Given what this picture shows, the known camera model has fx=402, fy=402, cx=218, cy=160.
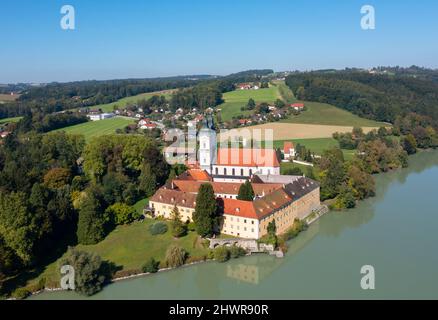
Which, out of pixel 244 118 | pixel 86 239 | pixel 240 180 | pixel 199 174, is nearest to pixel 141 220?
pixel 86 239

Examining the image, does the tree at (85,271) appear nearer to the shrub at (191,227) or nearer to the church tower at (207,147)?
the shrub at (191,227)

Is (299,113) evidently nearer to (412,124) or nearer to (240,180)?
(412,124)

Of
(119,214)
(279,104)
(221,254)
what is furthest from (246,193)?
(279,104)

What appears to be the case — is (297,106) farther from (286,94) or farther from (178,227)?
(178,227)

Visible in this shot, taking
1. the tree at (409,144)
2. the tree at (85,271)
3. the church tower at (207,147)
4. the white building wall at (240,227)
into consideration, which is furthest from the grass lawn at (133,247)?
the tree at (409,144)

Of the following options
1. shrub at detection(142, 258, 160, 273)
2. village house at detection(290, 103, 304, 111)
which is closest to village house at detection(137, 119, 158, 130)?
village house at detection(290, 103, 304, 111)

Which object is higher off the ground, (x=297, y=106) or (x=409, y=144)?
(x=297, y=106)
